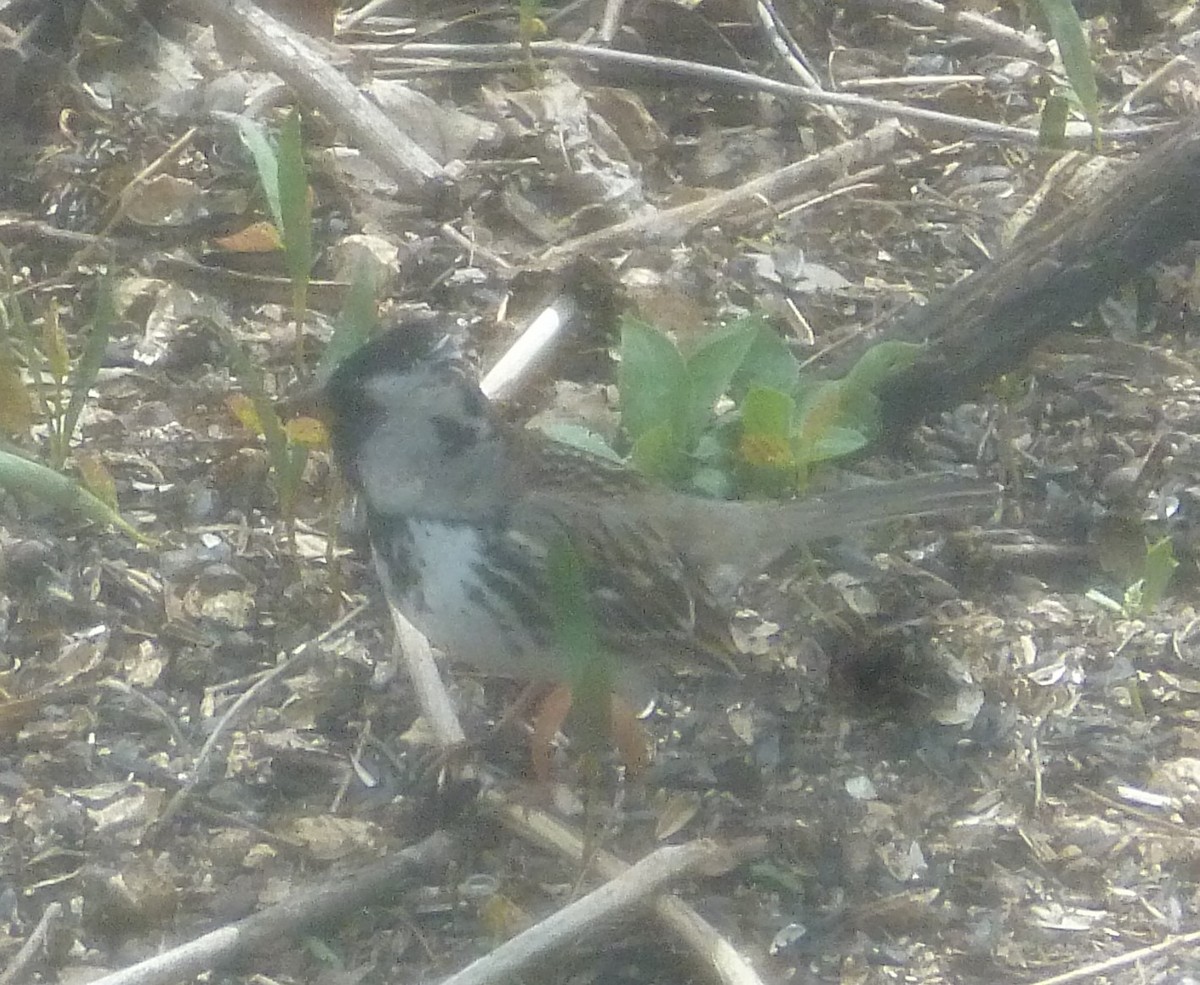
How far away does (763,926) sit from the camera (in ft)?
6.76

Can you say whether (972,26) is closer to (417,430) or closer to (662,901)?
(417,430)

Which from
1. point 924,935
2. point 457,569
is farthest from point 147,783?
point 924,935

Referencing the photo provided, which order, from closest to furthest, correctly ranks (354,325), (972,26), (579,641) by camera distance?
1. (579,641)
2. (354,325)
3. (972,26)

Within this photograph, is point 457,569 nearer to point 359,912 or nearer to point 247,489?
point 359,912

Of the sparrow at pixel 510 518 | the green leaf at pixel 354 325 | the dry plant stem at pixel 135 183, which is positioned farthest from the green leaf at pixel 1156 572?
the dry plant stem at pixel 135 183

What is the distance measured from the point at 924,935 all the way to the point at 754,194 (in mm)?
1694

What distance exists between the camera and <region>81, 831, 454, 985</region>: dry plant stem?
5.93 ft

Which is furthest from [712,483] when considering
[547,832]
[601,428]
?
[547,832]

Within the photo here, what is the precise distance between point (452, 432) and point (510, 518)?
0.47 feet

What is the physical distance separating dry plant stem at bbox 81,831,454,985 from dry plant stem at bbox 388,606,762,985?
106 mm

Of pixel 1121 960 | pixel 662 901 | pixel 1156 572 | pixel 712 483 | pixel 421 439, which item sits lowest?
pixel 1121 960

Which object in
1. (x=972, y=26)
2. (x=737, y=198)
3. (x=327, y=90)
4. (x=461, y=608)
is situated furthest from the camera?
(x=972, y=26)

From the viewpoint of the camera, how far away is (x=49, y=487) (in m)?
2.23

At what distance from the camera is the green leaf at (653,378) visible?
2.45 meters
